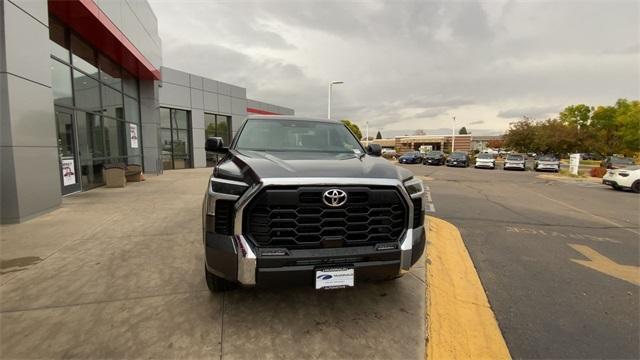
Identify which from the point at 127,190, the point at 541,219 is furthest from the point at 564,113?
the point at 127,190

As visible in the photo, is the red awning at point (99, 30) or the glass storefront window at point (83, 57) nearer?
the red awning at point (99, 30)

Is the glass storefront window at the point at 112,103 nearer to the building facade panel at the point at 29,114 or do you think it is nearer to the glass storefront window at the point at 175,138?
the building facade panel at the point at 29,114

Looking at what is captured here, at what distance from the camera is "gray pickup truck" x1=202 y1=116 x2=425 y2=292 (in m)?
2.28

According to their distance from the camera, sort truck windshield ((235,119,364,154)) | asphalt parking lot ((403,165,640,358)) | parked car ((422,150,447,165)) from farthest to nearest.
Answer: parked car ((422,150,447,165)), truck windshield ((235,119,364,154)), asphalt parking lot ((403,165,640,358))

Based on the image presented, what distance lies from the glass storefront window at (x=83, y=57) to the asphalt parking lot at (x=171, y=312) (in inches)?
293

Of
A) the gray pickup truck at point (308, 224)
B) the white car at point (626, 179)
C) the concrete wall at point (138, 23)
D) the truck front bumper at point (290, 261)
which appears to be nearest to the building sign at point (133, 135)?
the concrete wall at point (138, 23)

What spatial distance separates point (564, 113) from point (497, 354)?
7572 cm

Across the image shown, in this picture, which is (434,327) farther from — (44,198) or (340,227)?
(44,198)

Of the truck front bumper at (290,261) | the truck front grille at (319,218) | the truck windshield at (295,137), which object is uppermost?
the truck windshield at (295,137)

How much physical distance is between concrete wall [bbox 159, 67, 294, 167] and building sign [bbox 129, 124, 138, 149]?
185 inches

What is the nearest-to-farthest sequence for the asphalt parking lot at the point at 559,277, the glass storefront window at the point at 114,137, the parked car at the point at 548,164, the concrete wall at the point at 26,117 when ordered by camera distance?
the asphalt parking lot at the point at 559,277, the concrete wall at the point at 26,117, the glass storefront window at the point at 114,137, the parked car at the point at 548,164

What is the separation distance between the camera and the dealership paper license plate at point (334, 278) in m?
2.32

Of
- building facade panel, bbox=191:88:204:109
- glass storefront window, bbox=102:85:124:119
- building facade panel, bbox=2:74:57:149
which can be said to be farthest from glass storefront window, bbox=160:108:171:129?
building facade panel, bbox=2:74:57:149

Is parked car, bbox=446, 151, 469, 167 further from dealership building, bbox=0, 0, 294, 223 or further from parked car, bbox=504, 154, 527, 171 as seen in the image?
dealership building, bbox=0, 0, 294, 223
